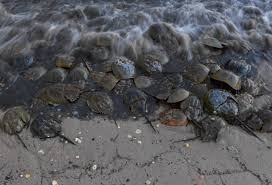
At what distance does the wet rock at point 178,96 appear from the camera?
12.4ft

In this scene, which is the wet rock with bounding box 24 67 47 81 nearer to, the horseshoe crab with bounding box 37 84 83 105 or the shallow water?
the shallow water

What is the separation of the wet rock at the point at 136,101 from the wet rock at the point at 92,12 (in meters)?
1.64

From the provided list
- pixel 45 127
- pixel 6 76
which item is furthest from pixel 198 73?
pixel 6 76

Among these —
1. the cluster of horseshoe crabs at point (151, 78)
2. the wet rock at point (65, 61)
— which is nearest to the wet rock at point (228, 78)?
the cluster of horseshoe crabs at point (151, 78)

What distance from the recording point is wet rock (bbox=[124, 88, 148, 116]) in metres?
3.70

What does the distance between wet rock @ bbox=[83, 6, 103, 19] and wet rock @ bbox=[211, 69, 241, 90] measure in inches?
74.2

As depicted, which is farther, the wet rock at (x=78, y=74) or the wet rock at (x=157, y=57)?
the wet rock at (x=157, y=57)

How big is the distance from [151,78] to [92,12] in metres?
1.59

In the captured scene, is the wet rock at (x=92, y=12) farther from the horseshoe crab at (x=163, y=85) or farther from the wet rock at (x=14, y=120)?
the wet rock at (x=14, y=120)

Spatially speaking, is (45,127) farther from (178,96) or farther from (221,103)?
(221,103)

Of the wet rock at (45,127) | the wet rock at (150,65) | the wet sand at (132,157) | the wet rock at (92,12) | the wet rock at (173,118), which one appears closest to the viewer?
the wet sand at (132,157)

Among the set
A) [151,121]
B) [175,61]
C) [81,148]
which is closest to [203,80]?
[175,61]

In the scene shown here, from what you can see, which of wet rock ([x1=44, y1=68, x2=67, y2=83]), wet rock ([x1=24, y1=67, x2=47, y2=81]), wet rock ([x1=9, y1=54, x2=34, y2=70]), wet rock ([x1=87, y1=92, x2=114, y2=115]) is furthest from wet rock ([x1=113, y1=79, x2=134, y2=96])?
wet rock ([x1=9, y1=54, x2=34, y2=70])

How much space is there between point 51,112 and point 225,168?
1645 mm
